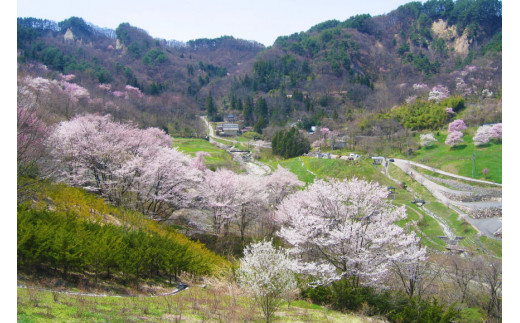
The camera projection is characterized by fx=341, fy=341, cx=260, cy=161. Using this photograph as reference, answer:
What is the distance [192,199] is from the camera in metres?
22.3

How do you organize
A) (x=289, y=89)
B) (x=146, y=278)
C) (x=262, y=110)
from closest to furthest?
(x=146, y=278), (x=262, y=110), (x=289, y=89)

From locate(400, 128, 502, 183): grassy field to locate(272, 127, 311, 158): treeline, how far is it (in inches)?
611

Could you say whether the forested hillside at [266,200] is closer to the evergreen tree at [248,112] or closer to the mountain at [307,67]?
the evergreen tree at [248,112]

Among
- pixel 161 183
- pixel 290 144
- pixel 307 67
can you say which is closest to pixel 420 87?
pixel 307 67

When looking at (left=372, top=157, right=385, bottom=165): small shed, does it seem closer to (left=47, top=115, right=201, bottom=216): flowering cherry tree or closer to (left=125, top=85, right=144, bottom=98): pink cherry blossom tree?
(left=47, top=115, right=201, bottom=216): flowering cherry tree

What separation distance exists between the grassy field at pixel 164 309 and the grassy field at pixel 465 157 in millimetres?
31211

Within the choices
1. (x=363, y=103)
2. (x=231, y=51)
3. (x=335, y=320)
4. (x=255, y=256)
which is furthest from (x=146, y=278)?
(x=231, y=51)

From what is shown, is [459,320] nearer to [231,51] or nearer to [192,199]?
[192,199]

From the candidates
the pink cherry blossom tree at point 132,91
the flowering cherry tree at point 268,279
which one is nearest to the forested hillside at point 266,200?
the flowering cherry tree at point 268,279

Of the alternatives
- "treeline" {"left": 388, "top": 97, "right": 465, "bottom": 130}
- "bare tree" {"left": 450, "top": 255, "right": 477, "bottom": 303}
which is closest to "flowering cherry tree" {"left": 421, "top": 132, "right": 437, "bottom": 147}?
"treeline" {"left": 388, "top": 97, "right": 465, "bottom": 130}

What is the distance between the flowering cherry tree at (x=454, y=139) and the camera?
46.9 meters

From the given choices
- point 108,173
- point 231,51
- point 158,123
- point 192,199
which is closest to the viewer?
point 108,173

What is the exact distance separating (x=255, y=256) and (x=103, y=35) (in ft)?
449

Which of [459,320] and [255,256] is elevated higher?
[255,256]
